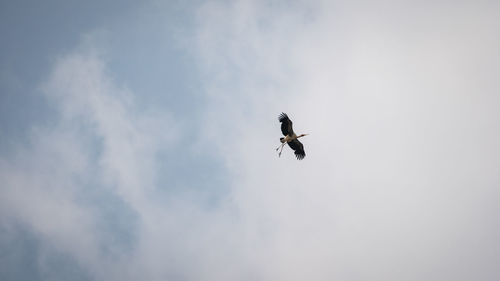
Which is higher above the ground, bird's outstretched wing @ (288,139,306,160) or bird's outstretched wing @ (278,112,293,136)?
bird's outstretched wing @ (278,112,293,136)

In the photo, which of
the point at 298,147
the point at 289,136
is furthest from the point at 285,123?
the point at 298,147

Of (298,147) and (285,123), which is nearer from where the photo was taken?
(285,123)

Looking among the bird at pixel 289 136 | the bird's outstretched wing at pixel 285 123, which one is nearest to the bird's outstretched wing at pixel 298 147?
the bird at pixel 289 136

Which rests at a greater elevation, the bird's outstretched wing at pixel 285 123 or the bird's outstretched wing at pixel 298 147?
the bird's outstretched wing at pixel 285 123

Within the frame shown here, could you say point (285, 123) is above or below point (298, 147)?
above

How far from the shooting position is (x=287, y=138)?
31656mm

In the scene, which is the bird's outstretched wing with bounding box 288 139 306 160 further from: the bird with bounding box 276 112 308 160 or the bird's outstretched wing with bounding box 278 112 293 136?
the bird's outstretched wing with bounding box 278 112 293 136

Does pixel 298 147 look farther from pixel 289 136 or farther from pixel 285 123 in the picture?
pixel 285 123

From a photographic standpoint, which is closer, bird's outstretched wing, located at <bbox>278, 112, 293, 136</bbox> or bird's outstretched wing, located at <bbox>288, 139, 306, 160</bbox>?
bird's outstretched wing, located at <bbox>278, 112, 293, 136</bbox>

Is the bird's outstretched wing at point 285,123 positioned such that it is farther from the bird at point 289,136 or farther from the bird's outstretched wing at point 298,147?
the bird's outstretched wing at point 298,147

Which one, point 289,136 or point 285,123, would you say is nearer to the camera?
point 285,123

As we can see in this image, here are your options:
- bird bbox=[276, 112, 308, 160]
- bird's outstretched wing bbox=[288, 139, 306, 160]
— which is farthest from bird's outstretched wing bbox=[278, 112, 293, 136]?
Result: bird's outstretched wing bbox=[288, 139, 306, 160]

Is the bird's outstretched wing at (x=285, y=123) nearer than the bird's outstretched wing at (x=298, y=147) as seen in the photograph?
Yes
